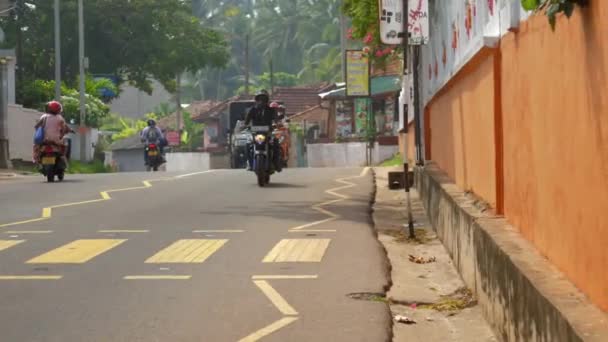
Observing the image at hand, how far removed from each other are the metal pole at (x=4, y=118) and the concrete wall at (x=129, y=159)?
41490 millimetres

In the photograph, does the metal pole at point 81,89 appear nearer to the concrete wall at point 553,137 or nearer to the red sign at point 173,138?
the red sign at point 173,138

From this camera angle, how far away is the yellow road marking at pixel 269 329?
756cm

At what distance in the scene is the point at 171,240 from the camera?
13008 mm

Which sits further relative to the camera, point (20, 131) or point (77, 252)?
point (20, 131)

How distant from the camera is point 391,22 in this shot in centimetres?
1416

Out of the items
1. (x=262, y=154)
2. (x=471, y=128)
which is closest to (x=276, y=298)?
(x=471, y=128)

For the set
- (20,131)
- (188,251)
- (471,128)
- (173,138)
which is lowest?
(188,251)

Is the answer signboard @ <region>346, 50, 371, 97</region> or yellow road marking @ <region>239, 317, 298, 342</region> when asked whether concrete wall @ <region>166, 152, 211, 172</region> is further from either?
yellow road marking @ <region>239, 317, 298, 342</region>

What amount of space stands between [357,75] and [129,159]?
3459cm

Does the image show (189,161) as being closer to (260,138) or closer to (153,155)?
(153,155)

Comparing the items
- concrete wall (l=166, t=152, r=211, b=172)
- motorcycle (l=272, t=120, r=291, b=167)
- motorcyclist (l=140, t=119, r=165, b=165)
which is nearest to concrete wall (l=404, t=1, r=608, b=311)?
motorcycle (l=272, t=120, r=291, b=167)

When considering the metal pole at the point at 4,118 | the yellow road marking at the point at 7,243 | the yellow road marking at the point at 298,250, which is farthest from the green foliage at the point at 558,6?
the metal pole at the point at 4,118

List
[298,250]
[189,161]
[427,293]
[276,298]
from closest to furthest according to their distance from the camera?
[276,298]
[427,293]
[298,250]
[189,161]

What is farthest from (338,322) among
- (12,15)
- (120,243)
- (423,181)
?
(12,15)
